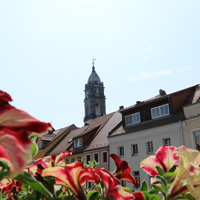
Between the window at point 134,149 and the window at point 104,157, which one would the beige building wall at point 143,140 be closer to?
the window at point 134,149

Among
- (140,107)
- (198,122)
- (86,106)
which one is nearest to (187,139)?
(198,122)

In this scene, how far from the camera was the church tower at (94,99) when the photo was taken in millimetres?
72688

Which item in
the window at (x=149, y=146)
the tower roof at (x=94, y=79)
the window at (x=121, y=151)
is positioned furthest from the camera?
the tower roof at (x=94, y=79)

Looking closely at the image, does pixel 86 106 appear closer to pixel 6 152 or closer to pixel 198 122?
pixel 198 122

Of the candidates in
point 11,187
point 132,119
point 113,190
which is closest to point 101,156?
point 132,119

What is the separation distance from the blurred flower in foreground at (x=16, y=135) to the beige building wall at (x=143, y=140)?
1971 centimetres

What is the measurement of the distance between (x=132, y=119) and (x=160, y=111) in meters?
3.35

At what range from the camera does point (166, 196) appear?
2.69 ft

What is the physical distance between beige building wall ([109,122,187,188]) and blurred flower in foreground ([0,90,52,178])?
19.7 meters

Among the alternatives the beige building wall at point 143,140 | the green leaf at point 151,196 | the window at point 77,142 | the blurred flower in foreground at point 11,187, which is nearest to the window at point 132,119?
the beige building wall at point 143,140

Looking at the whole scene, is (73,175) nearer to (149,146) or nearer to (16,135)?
(16,135)

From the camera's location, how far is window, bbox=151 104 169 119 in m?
22.2

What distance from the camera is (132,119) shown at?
81.5 ft

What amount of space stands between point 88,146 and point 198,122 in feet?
44.5
